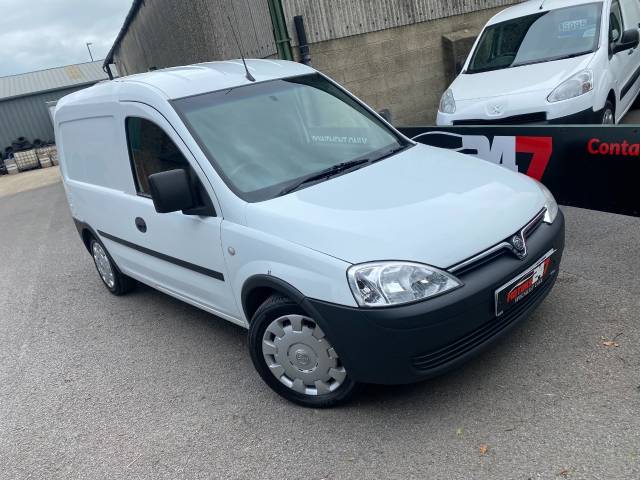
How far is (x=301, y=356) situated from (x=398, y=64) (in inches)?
303

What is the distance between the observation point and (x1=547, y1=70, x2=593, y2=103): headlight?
5.64 metres

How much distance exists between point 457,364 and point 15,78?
3997cm

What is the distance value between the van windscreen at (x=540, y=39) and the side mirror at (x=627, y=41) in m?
0.30

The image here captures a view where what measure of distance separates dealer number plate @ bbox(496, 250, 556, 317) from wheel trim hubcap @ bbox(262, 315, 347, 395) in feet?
2.95

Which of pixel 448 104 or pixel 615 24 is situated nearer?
pixel 448 104

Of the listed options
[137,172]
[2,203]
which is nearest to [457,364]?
[137,172]

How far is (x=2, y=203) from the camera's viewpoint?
16.0m

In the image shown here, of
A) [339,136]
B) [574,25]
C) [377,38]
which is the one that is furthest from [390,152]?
[377,38]

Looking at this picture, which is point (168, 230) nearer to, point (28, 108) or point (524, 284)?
point (524, 284)

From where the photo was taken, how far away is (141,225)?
4117 millimetres

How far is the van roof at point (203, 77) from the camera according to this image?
3695 millimetres

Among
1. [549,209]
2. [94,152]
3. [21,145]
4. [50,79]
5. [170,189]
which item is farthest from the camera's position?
[50,79]

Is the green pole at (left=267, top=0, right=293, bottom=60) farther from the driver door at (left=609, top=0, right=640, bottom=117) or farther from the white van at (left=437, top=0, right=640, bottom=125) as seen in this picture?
the driver door at (left=609, top=0, right=640, bottom=117)

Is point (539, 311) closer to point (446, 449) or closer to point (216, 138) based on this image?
point (446, 449)
